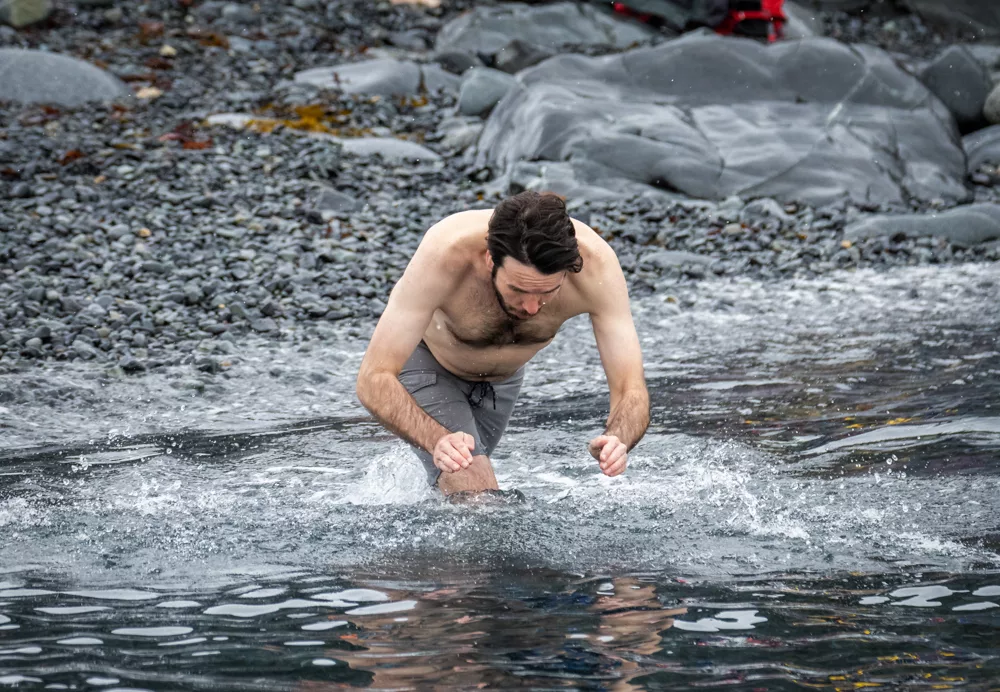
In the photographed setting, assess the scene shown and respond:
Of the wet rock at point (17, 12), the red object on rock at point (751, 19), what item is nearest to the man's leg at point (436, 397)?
the wet rock at point (17, 12)

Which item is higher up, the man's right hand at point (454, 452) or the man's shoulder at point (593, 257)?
the man's shoulder at point (593, 257)

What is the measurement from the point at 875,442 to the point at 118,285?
6.81 metres

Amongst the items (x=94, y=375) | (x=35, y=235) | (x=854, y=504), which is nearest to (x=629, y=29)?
(x=35, y=235)

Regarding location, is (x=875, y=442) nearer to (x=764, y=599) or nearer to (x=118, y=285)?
(x=764, y=599)

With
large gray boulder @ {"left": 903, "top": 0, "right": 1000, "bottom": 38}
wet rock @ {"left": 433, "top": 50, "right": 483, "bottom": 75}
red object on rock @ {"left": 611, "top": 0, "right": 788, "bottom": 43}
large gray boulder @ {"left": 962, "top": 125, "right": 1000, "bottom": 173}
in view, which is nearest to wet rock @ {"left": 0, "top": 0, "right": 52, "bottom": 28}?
wet rock @ {"left": 433, "top": 50, "right": 483, "bottom": 75}

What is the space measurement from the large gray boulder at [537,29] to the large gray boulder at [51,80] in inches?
243

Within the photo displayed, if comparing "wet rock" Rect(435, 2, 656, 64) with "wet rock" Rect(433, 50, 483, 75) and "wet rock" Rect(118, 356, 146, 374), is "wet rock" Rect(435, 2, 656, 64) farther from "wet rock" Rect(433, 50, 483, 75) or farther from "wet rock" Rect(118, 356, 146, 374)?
"wet rock" Rect(118, 356, 146, 374)

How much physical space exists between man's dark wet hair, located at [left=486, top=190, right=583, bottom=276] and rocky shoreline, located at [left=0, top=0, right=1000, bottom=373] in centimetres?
466

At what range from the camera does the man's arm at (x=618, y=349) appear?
218 inches

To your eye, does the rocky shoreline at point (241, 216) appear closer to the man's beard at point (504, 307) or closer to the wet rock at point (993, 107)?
the wet rock at point (993, 107)

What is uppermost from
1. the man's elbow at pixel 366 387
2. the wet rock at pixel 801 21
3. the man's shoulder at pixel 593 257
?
the man's shoulder at pixel 593 257

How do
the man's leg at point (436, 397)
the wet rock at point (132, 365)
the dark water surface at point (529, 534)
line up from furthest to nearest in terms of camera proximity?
the wet rock at point (132, 365), the man's leg at point (436, 397), the dark water surface at point (529, 534)

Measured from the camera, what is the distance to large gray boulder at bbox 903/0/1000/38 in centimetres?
2591

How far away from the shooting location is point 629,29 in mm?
21984
